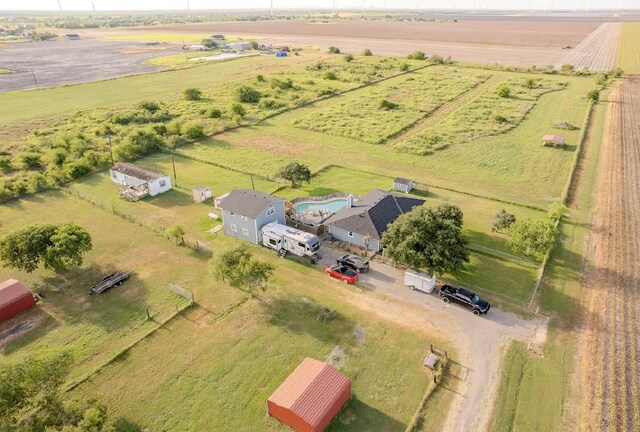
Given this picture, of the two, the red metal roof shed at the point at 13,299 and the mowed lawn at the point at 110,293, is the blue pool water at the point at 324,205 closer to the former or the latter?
the mowed lawn at the point at 110,293

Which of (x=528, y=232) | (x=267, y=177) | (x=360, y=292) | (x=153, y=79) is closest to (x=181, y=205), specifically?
(x=267, y=177)

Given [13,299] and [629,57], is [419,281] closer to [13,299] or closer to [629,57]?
[13,299]

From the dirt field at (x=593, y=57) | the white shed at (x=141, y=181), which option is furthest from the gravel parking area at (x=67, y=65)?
the dirt field at (x=593, y=57)

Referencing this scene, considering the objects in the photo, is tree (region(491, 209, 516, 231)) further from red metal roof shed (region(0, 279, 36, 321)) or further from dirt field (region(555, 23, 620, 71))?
dirt field (region(555, 23, 620, 71))

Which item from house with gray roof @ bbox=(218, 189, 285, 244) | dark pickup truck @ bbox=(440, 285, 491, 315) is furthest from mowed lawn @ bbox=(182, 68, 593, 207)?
dark pickup truck @ bbox=(440, 285, 491, 315)

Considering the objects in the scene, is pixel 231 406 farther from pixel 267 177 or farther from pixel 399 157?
pixel 399 157

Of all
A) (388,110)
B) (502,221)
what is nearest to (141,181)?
(502,221)
